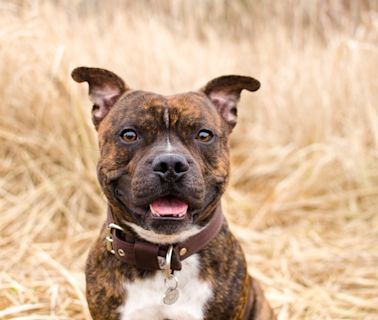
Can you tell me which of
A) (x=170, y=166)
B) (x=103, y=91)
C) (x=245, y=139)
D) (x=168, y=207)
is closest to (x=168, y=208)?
(x=168, y=207)

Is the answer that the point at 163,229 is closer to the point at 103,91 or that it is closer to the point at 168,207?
the point at 168,207

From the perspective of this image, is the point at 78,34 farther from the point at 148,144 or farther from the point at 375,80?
the point at 148,144

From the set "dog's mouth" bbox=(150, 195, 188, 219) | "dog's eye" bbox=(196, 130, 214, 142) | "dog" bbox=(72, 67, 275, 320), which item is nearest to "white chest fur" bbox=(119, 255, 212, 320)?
"dog" bbox=(72, 67, 275, 320)

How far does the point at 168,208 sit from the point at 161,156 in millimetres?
255

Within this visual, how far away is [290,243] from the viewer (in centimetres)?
512

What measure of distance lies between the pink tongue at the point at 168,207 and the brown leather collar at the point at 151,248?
0.22m

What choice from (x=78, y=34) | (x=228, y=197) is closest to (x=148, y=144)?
(x=228, y=197)

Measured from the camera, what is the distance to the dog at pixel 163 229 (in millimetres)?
2867

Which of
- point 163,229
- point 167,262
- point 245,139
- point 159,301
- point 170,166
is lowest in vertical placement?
point 245,139

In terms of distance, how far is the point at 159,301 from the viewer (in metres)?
2.99

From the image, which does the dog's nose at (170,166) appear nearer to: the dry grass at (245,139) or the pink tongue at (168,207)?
the pink tongue at (168,207)

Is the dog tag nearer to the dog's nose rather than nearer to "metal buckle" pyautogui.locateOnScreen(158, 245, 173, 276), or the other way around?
"metal buckle" pyautogui.locateOnScreen(158, 245, 173, 276)

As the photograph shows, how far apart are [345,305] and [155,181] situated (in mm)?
2141

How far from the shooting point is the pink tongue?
2.83m
